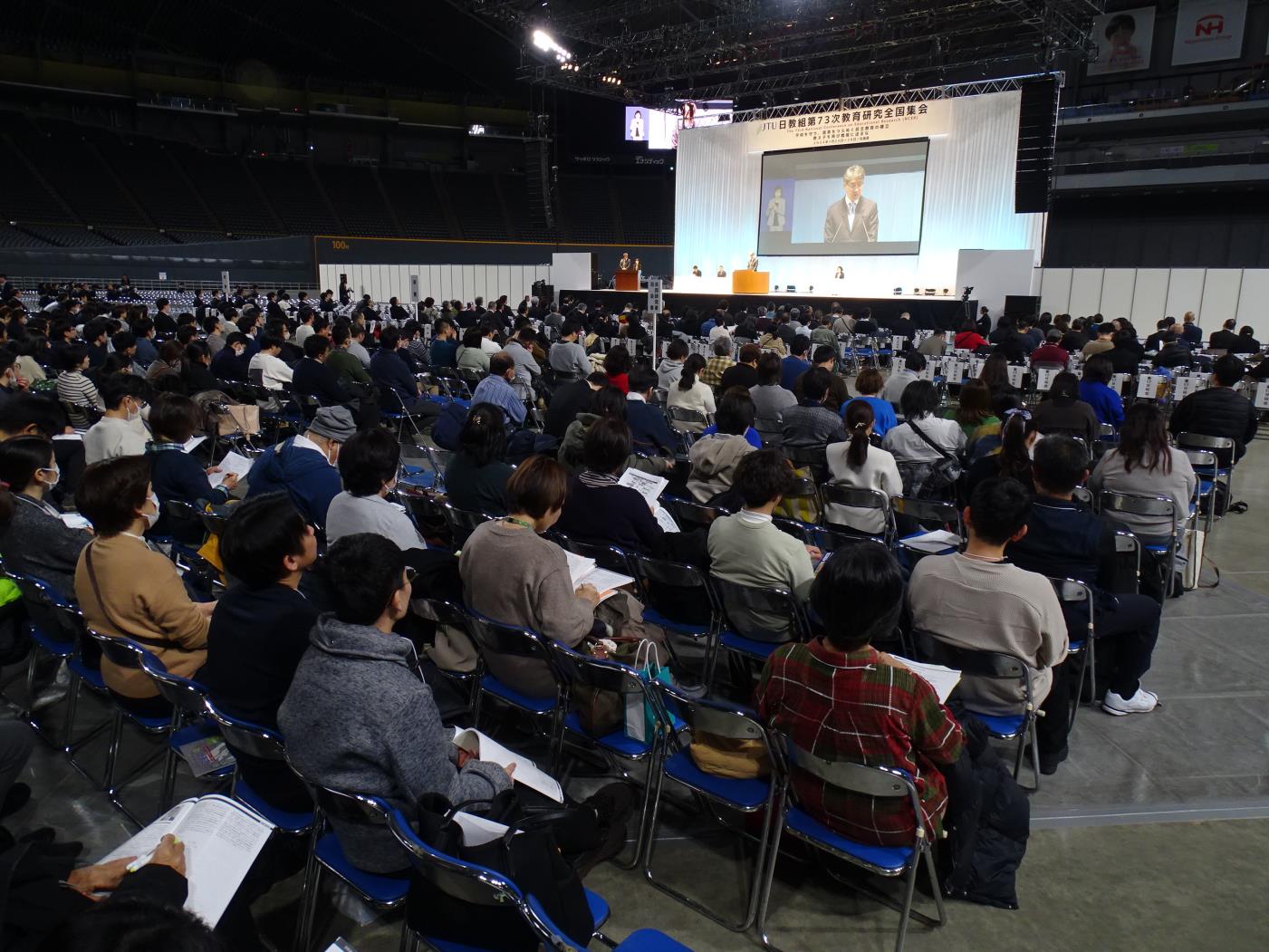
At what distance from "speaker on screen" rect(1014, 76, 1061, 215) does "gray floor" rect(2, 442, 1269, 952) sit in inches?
550

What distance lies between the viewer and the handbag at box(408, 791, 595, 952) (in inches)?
72.6

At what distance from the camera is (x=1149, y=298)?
14930 mm

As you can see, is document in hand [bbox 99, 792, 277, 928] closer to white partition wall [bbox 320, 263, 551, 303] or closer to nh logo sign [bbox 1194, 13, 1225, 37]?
white partition wall [bbox 320, 263, 551, 303]

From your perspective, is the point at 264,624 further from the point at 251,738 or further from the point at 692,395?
the point at 692,395

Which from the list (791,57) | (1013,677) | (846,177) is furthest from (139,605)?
(846,177)

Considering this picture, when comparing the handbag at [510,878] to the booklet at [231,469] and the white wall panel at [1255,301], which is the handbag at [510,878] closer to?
the booklet at [231,469]

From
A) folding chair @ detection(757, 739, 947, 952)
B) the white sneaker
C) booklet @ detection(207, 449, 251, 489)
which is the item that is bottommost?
the white sneaker

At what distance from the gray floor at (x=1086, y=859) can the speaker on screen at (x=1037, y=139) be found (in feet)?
45.8

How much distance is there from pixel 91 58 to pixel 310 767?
29.4 m

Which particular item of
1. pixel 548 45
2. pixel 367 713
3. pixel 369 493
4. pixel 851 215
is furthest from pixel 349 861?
pixel 851 215

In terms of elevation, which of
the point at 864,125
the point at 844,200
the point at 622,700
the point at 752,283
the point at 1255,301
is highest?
the point at 864,125

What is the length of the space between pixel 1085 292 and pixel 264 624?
16.7 m

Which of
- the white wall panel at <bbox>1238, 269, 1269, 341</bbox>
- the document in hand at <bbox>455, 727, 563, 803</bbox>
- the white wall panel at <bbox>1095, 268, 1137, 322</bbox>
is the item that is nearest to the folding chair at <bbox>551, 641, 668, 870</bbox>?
the document in hand at <bbox>455, 727, 563, 803</bbox>

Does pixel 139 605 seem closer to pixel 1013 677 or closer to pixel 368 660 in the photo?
pixel 368 660
